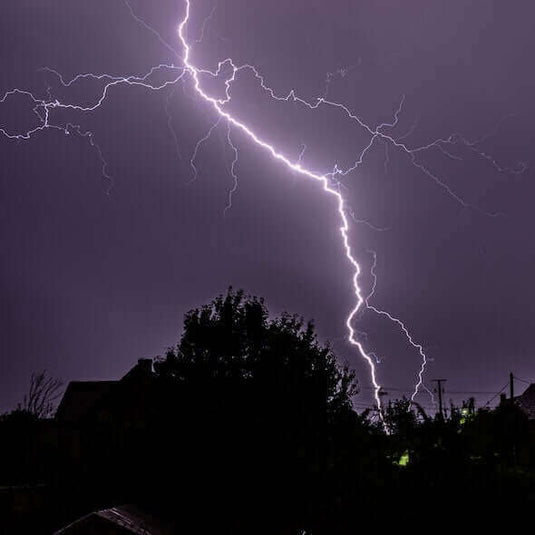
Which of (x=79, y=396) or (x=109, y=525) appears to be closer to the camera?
(x=109, y=525)

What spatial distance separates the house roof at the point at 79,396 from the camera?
1237 inches

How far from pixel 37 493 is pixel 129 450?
59.0 inches

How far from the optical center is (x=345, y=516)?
4.91m

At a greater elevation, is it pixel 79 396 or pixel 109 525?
pixel 79 396

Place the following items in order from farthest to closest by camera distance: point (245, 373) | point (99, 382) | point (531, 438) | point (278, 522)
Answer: point (99, 382) < point (531, 438) < point (245, 373) < point (278, 522)

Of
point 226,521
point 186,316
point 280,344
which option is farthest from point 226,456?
point 186,316

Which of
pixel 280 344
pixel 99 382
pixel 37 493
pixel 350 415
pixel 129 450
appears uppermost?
pixel 99 382

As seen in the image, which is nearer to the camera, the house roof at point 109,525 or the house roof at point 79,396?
the house roof at point 109,525

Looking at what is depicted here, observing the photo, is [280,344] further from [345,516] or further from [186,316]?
[345,516]

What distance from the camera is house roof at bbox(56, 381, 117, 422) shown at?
31420 millimetres

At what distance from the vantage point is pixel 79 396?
32.8 metres

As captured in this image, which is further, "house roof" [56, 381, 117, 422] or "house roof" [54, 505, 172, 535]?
"house roof" [56, 381, 117, 422]

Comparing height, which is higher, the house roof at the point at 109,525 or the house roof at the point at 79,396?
the house roof at the point at 79,396

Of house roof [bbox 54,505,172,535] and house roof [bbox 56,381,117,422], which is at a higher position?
house roof [bbox 56,381,117,422]
